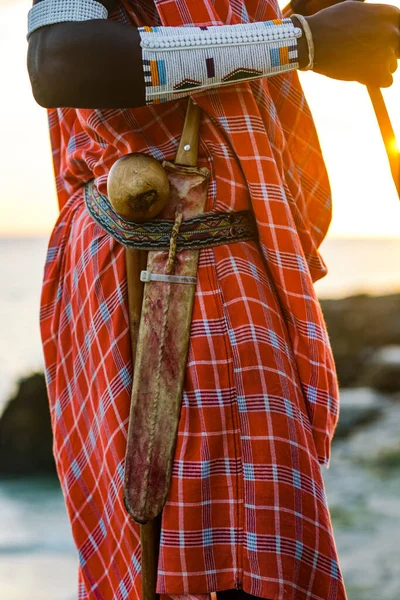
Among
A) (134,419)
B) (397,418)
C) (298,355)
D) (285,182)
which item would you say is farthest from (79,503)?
(397,418)

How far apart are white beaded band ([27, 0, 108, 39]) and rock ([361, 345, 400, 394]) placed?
583cm

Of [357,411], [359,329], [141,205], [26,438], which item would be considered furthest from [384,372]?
[141,205]

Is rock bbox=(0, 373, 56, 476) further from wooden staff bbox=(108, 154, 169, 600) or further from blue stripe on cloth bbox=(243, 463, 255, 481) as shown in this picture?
blue stripe on cloth bbox=(243, 463, 255, 481)

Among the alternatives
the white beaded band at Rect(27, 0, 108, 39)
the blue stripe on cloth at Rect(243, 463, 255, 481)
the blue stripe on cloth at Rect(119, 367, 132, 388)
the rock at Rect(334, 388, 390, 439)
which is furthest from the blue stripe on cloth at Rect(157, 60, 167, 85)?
the rock at Rect(334, 388, 390, 439)

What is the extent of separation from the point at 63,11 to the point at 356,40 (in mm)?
499

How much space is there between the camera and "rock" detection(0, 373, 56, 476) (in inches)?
218

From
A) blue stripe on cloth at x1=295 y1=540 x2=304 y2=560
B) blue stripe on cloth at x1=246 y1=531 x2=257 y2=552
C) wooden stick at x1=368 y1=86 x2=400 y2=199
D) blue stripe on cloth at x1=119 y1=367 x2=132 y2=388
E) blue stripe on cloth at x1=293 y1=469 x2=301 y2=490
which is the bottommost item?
blue stripe on cloth at x1=295 y1=540 x2=304 y2=560

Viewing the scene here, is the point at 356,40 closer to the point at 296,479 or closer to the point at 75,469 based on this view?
the point at 296,479

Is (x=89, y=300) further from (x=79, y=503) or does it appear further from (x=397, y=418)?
(x=397, y=418)

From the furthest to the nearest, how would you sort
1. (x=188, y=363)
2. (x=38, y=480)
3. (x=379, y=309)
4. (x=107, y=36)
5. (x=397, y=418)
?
(x=379, y=309)
(x=397, y=418)
(x=38, y=480)
(x=188, y=363)
(x=107, y=36)

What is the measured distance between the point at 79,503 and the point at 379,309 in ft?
21.9

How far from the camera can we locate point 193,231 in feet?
4.55

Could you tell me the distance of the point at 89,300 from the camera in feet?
5.04

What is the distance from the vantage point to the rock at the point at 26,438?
553cm
